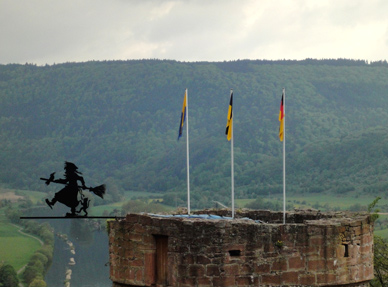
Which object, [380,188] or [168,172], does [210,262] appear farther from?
[168,172]

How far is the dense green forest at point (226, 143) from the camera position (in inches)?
5379

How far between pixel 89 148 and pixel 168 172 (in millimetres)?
36750

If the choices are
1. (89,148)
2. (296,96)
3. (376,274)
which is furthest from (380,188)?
(376,274)

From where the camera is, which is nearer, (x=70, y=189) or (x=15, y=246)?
(x=70, y=189)

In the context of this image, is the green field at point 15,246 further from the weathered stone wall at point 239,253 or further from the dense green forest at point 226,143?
the weathered stone wall at point 239,253

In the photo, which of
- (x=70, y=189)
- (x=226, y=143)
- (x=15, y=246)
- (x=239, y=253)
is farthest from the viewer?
(x=226, y=143)

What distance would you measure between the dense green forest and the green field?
19058 millimetres

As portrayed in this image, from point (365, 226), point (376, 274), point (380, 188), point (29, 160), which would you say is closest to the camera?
point (365, 226)

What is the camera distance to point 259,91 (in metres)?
191

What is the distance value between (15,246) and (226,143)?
44.6 meters

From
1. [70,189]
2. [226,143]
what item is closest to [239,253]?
[70,189]

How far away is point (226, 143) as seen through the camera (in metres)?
153

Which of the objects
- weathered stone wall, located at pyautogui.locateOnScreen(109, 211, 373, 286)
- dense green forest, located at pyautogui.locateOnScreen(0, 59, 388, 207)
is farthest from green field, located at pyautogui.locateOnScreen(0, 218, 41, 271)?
weathered stone wall, located at pyautogui.locateOnScreen(109, 211, 373, 286)

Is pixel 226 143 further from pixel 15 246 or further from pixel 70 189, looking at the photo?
pixel 70 189
